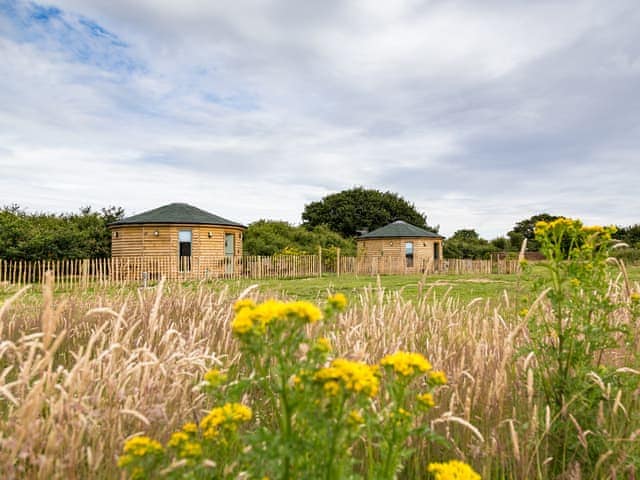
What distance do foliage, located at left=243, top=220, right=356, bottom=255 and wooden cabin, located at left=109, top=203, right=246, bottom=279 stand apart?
5750 millimetres

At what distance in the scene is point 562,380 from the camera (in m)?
2.32

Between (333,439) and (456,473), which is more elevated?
(333,439)

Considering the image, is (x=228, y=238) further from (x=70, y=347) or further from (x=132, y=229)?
(x=70, y=347)

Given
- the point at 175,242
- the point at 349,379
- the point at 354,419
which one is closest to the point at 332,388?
the point at 349,379

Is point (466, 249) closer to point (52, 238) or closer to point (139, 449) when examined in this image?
point (52, 238)

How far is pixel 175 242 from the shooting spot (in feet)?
86.1

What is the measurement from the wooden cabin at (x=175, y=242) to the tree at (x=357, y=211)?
27.1 meters

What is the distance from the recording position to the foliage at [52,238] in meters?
24.7

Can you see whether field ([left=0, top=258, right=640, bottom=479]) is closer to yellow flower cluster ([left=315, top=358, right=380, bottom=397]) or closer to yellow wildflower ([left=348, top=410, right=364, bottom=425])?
yellow wildflower ([left=348, top=410, right=364, bottom=425])

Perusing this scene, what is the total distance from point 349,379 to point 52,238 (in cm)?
2815

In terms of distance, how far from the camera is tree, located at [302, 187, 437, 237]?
53.8 m

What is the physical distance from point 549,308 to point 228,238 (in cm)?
2617

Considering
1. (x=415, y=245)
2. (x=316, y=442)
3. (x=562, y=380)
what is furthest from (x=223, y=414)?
(x=415, y=245)

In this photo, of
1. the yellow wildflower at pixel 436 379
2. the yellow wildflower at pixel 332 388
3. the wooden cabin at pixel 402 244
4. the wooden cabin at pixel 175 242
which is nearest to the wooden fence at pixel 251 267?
the wooden cabin at pixel 175 242
